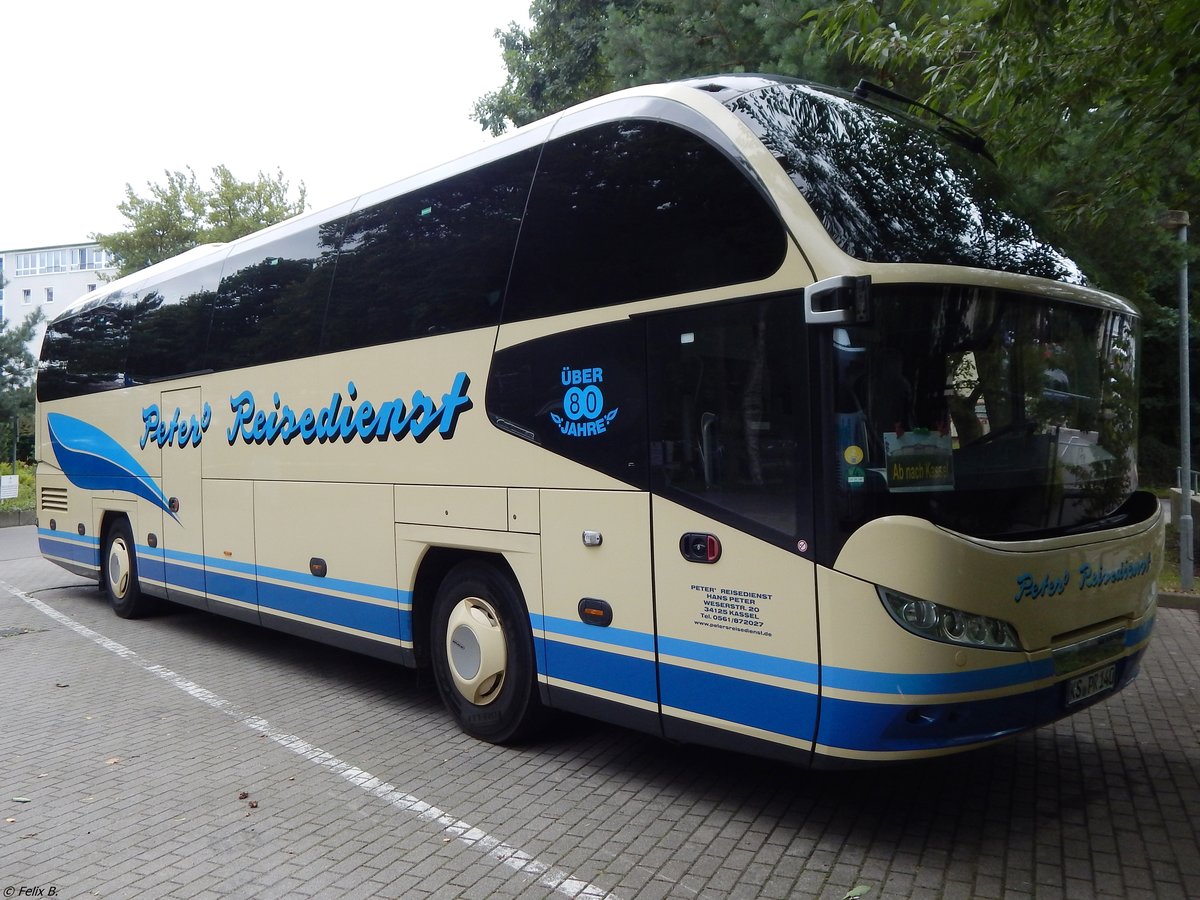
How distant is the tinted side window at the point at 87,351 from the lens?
10.9m

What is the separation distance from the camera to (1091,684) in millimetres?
4656

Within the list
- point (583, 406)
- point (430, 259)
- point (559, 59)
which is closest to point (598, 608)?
point (583, 406)

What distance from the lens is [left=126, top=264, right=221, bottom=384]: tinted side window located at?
9273 mm

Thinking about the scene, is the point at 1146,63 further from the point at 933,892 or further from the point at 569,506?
the point at 933,892

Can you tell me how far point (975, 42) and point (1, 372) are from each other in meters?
27.0

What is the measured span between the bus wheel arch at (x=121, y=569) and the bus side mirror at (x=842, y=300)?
9019 millimetres

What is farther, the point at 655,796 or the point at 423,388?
the point at 423,388

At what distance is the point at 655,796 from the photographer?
512 centimetres

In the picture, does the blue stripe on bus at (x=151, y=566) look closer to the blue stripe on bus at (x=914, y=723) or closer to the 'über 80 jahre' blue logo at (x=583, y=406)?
the 'über 80 jahre' blue logo at (x=583, y=406)

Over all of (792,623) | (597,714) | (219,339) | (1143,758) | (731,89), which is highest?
(731,89)

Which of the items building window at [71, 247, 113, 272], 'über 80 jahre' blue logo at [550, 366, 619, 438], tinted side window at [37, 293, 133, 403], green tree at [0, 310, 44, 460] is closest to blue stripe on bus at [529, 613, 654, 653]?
'über 80 jahre' blue logo at [550, 366, 619, 438]

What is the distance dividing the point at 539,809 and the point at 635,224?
3.03 metres

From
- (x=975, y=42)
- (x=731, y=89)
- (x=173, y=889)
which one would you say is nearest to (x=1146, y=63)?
(x=975, y=42)

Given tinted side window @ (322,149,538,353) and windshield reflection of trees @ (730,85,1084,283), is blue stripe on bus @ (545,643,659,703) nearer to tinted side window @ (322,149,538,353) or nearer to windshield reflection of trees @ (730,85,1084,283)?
tinted side window @ (322,149,538,353)
